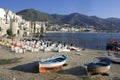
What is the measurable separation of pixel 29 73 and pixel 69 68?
5292 mm

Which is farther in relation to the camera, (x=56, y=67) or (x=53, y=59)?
(x=53, y=59)

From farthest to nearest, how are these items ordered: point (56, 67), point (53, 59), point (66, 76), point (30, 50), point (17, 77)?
Answer: point (30, 50) → point (53, 59) → point (56, 67) → point (66, 76) → point (17, 77)

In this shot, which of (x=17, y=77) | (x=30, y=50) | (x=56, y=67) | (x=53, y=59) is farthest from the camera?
(x=30, y=50)

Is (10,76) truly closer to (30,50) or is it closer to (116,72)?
(116,72)

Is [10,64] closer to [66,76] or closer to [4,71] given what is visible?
[4,71]

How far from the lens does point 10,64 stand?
29969 millimetres

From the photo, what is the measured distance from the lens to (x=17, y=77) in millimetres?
23016

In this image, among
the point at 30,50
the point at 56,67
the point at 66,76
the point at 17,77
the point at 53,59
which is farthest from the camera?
the point at 30,50

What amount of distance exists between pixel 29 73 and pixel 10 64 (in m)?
5.50

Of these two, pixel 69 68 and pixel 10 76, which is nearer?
pixel 10 76

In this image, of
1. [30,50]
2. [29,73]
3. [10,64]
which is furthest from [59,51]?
[29,73]

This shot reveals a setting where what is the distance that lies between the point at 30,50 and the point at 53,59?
16157 mm

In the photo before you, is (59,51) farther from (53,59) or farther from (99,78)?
(99,78)

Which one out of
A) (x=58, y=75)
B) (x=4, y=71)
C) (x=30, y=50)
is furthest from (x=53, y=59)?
(x=30, y=50)
